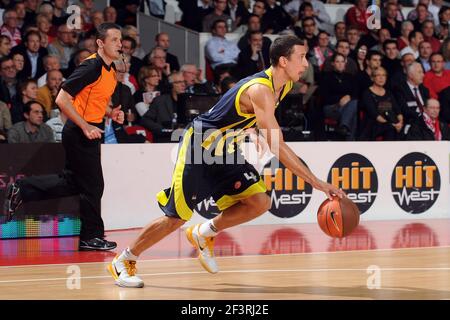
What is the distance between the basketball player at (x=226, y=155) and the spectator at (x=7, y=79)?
612cm

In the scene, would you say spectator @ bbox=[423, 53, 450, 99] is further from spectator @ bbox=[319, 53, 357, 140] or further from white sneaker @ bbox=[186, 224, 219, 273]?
white sneaker @ bbox=[186, 224, 219, 273]

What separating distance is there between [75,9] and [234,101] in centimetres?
782

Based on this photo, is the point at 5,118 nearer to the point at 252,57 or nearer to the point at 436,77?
the point at 252,57

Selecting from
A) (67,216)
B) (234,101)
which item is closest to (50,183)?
(67,216)

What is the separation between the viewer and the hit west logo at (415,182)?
14.0 metres

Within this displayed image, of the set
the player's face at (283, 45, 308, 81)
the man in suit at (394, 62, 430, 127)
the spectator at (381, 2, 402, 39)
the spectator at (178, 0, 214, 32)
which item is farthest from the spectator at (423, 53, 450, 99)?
the player's face at (283, 45, 308, 81)

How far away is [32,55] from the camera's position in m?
14.3

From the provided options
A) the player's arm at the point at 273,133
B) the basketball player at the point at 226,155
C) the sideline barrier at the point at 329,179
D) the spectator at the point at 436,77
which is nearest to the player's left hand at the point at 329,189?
the player's arm at the point at 273,133

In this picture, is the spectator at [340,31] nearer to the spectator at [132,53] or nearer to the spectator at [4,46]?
the spectator at [132,53]

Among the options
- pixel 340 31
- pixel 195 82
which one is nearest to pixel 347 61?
pixel 340 31

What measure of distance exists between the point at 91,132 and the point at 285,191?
156 inches

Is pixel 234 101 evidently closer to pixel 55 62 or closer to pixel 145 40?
pixel 55 62

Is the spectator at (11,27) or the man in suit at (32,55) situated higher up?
the spectator at (11,27)

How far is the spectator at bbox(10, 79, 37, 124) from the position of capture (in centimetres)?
1325
